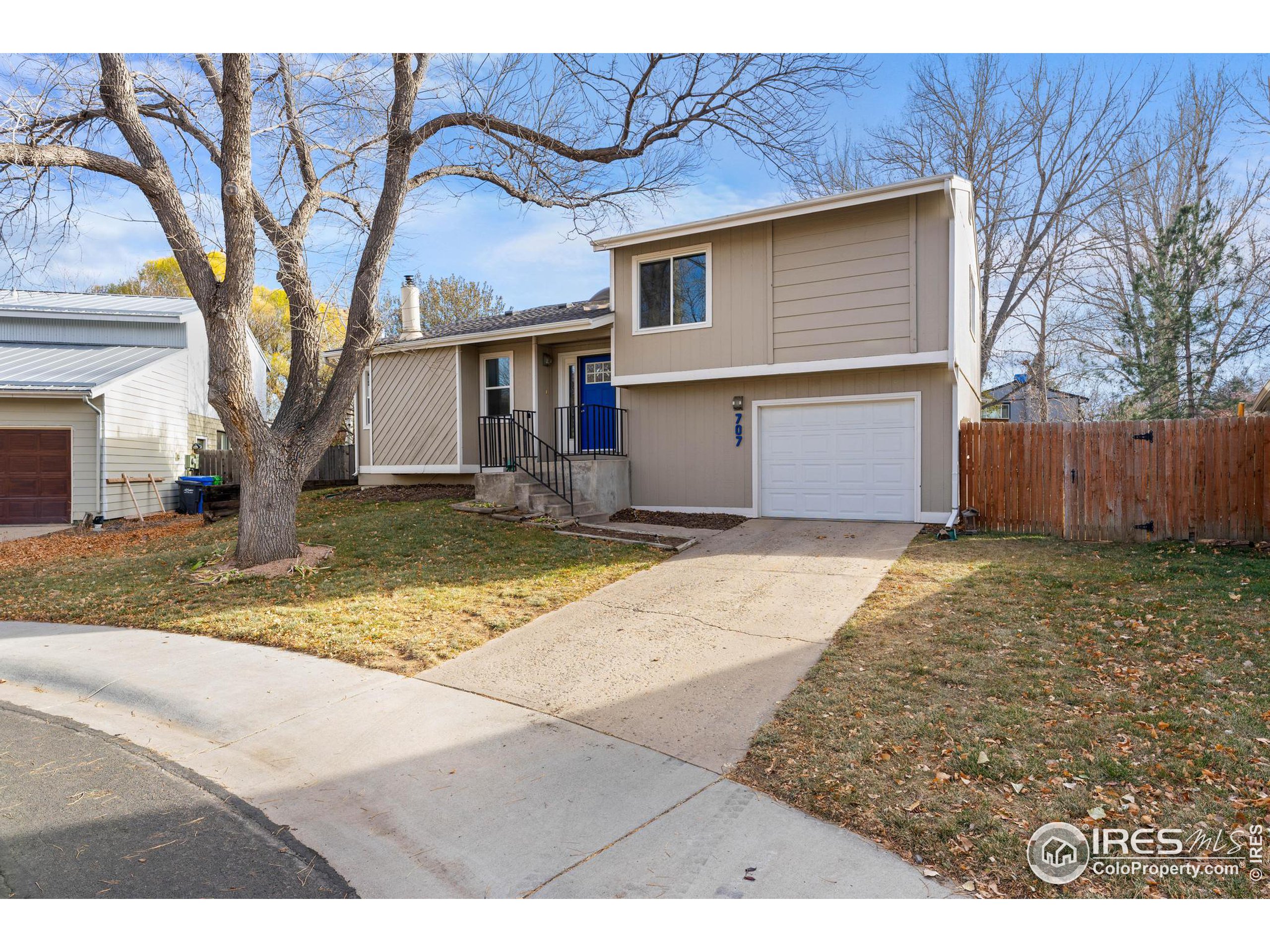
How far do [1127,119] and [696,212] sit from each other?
14421 millimetres

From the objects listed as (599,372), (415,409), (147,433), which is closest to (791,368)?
(599,372)

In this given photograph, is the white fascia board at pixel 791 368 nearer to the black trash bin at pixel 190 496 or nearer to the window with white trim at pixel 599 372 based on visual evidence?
the window with white trim at pixel 599 372

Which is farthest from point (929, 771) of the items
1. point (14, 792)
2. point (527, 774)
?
point (14, 792)

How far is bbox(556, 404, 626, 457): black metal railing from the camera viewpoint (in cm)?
1290

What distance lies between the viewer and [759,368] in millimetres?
11172

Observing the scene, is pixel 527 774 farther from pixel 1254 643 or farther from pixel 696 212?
pixel 696 212

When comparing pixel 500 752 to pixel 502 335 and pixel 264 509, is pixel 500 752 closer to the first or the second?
pixel 264 509

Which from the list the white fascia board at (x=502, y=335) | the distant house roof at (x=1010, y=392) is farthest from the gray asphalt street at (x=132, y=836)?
the distant house roof at (x=1010, y=392)

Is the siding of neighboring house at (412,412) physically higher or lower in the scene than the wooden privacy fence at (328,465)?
higher

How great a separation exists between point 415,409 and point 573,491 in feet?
16.8

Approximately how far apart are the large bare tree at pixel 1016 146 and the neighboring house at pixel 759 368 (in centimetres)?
765

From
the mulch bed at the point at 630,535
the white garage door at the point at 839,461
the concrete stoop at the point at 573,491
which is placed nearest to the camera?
the mulch bed at the point at 630,535

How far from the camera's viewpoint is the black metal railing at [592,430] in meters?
12.9
